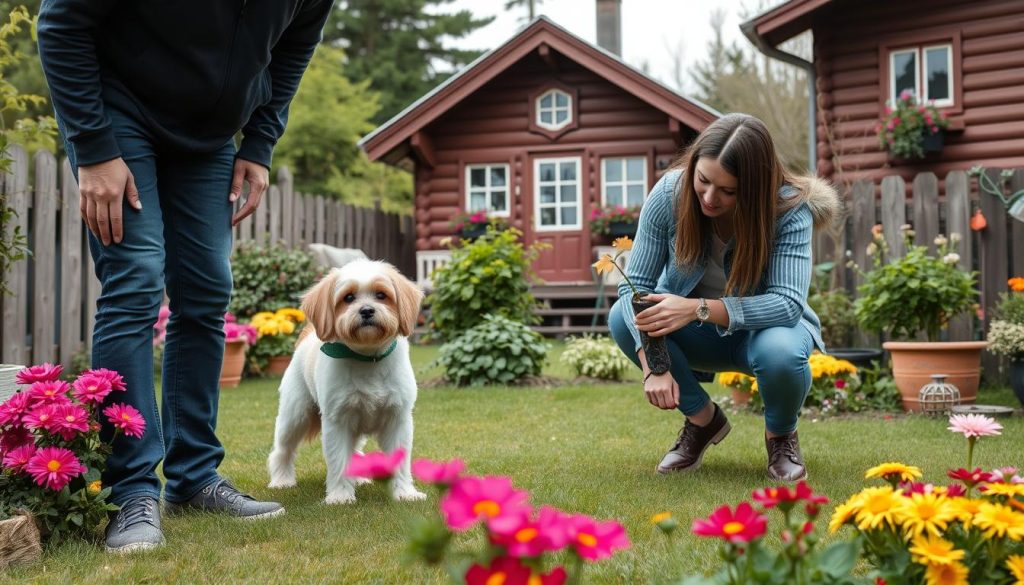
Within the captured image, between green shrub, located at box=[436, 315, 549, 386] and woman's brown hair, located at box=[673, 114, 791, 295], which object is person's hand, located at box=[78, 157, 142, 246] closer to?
woman's brown hair, located at box=[673, 114, 791, 295]

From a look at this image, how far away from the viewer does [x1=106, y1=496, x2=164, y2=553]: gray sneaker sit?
2.36 metres

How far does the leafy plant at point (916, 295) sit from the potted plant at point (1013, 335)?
207mm

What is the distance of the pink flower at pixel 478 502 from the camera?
2.84ft

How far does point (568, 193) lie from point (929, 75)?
546 cm

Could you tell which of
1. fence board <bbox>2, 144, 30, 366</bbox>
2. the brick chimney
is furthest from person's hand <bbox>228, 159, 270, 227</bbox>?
the brick chimney

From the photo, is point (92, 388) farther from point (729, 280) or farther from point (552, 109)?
point (552, 109)

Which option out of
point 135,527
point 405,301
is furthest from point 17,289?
point 135,527

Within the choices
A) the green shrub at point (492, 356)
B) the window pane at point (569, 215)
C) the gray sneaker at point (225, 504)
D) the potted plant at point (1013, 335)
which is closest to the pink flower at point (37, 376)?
the gray sneaker at point (225, 504)

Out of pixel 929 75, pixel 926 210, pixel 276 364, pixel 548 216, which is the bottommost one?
pixel 276 364

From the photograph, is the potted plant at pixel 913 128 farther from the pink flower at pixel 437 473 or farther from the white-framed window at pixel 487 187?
the pink flower at pixel 437 473

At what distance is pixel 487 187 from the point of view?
14641 mm

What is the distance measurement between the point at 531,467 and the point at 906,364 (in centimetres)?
269

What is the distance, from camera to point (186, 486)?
2.89 m

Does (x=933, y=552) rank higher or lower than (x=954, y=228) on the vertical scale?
lower
